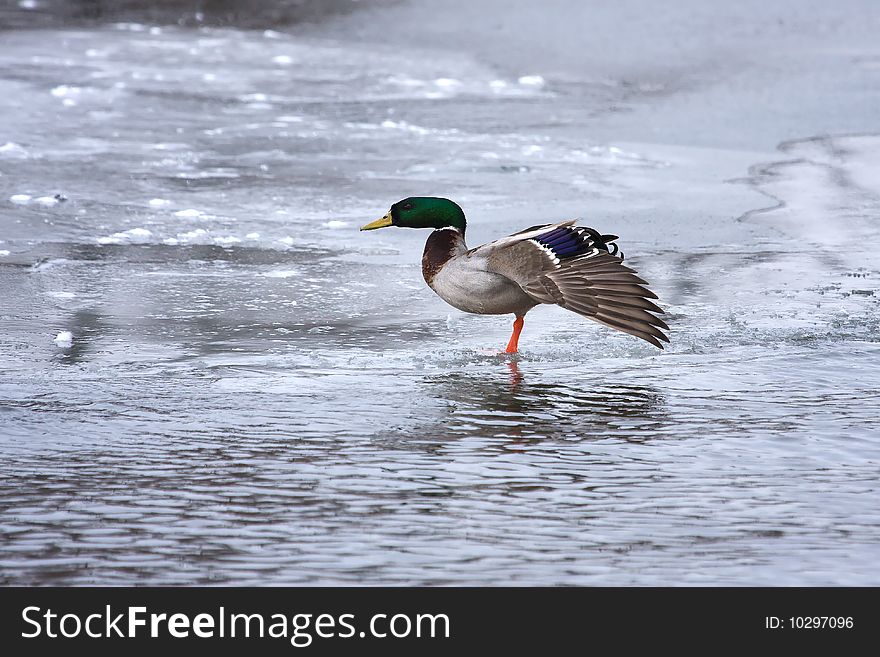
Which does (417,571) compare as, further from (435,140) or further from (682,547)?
(435,140)

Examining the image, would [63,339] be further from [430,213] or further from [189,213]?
[189,213]

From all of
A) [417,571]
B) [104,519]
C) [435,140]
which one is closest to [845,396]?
[417,571]

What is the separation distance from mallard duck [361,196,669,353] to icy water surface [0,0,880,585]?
257 mm

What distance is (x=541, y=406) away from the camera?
252 inches

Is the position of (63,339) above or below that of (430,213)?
below

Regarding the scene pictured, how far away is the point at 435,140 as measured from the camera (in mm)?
13602

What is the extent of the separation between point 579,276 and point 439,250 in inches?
35.6

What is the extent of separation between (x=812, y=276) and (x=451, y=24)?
14.4 m

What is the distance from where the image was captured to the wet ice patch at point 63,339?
23.8 ft

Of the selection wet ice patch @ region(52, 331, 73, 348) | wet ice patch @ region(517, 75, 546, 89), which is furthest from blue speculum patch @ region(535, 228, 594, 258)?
wet ice patch @ region(517, 75, 546, 89)

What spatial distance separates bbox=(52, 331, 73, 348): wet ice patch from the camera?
7246 millimetres

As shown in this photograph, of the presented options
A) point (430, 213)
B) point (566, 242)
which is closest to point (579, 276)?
point (566, 242)

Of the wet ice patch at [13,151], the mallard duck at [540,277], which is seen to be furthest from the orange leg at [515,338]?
the wet ice patch at [13,151]

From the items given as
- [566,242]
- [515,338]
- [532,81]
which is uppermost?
[532,81]
